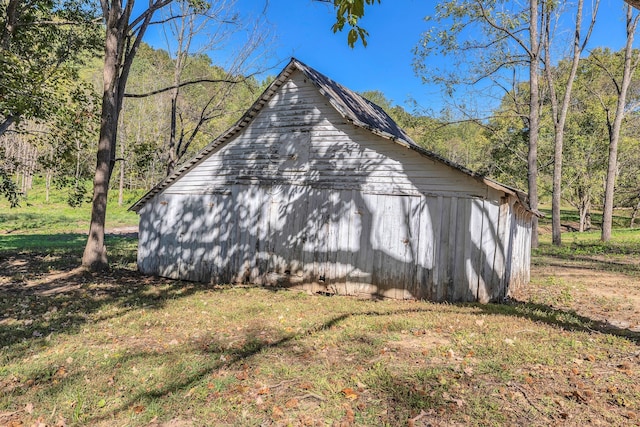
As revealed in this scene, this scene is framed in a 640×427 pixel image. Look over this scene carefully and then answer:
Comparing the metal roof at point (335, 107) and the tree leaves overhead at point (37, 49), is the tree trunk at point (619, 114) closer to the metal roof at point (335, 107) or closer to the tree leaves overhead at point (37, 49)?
the metal roof at point (335, 107)

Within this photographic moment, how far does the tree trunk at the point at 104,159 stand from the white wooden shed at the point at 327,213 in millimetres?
1413

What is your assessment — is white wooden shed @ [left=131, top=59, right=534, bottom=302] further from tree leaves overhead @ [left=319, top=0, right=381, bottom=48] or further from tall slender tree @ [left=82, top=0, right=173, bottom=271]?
tree leaves overhead @ [left=319, top=0, right=381, bottom=48]

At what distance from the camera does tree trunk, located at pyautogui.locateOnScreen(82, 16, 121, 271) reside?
12.7 m

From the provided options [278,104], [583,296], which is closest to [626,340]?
[583,296]

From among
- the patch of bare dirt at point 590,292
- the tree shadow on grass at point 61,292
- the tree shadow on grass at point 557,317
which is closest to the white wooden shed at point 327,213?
the tree shadow on grass at point 557,317

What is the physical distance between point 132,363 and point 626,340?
8.34 m

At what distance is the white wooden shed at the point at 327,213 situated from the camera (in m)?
9.45

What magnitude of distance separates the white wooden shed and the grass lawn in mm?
1094

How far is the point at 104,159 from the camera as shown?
12828 millimetres

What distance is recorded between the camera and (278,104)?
39.3 feet

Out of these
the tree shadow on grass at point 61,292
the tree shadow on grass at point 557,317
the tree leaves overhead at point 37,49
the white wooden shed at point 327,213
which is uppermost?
the tree leaves overhead at point 37,49

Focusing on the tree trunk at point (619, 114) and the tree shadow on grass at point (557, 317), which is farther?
the tree trunk at point (619, 114)

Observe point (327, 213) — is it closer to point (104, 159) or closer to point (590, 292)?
point (590, 292)

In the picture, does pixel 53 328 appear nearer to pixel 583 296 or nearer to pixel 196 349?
pixel 196 349
